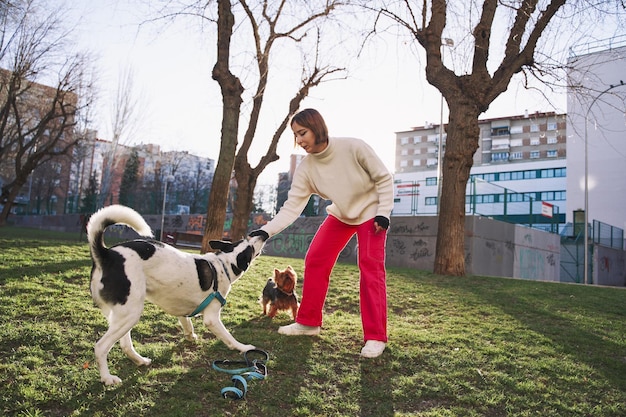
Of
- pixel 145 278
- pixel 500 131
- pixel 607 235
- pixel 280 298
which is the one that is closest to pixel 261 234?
pixel 145 278

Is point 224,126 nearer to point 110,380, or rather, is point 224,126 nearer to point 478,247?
point 110,380

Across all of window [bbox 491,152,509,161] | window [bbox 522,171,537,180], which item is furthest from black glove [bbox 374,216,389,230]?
window [bbox 491,152,509,161]

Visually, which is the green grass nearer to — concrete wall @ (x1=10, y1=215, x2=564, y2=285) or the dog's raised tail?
the dog's raised tail

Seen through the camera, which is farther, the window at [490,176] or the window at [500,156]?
the window at [500,156]

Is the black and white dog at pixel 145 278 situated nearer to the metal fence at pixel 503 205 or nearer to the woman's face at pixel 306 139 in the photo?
the woman's face at pixel 306 139

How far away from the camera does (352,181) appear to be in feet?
14.2

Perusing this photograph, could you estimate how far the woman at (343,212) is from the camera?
4184 mm

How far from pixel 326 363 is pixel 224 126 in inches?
290

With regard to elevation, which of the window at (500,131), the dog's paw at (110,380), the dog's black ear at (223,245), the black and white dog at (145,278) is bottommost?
the dog's paw at (110,380)

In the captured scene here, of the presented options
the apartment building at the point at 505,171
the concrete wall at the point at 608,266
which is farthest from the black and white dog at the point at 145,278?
the concrete wall at the point at 608,266

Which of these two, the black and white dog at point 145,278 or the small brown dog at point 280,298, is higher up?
the black and white dog at point 145,278

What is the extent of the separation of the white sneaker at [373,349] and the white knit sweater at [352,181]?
1117mm

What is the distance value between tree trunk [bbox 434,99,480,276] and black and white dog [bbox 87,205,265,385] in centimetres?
782

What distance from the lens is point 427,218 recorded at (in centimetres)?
1548
